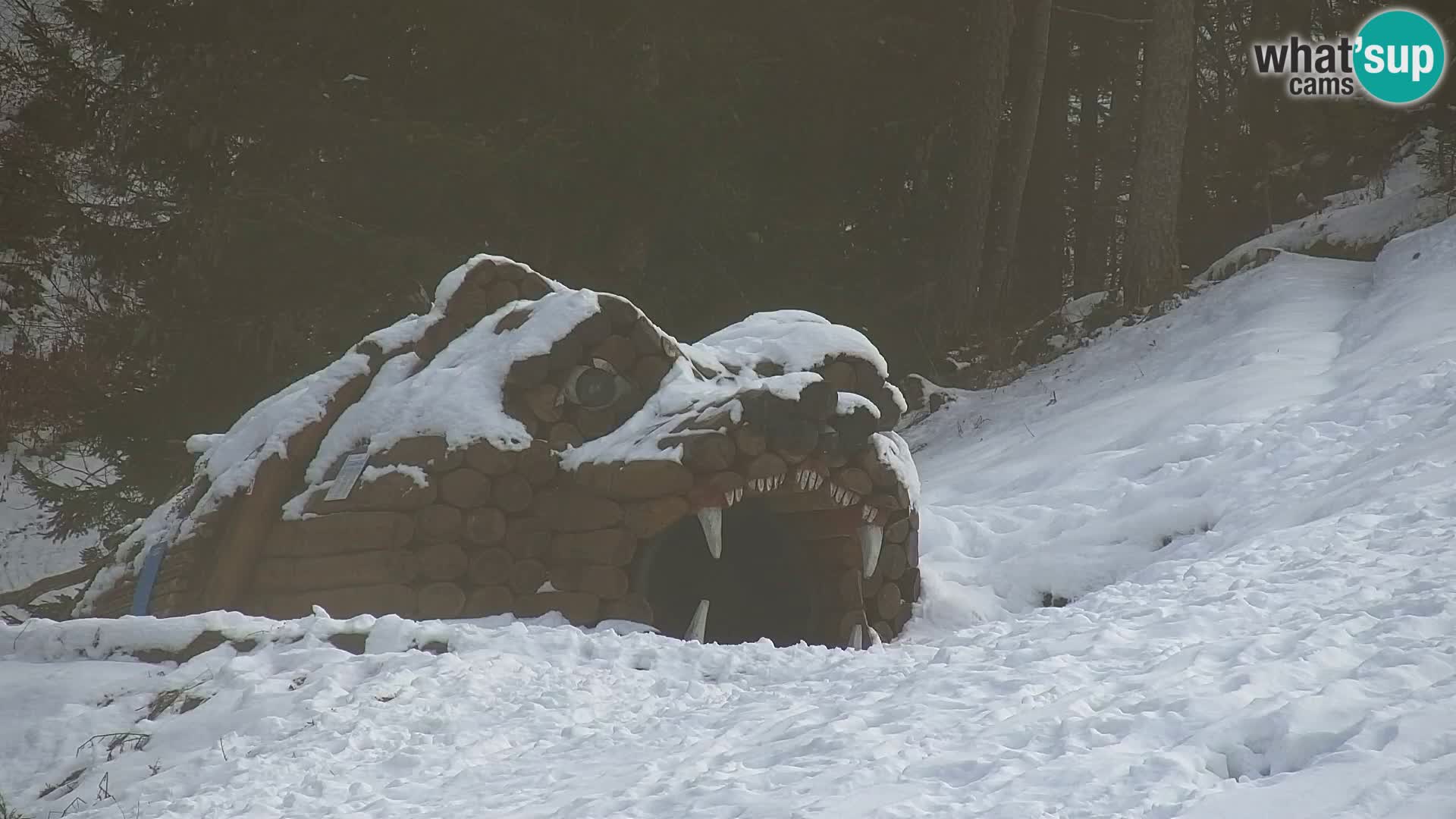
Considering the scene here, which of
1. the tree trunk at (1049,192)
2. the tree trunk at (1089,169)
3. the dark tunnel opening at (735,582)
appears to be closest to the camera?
the dark tunnel opening at (735,582)

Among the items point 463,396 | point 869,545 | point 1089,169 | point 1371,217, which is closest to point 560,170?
point 463,396

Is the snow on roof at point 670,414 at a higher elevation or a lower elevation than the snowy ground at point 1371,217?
lower

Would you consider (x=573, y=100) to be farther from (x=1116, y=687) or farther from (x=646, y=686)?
(x=1116, y=687)

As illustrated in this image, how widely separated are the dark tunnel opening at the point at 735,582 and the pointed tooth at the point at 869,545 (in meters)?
0.61

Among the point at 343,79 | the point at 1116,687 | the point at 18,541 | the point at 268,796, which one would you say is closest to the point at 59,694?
the point at 268,796

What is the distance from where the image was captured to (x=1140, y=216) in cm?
1377

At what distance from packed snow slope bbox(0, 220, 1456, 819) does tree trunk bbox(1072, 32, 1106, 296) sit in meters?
10.5

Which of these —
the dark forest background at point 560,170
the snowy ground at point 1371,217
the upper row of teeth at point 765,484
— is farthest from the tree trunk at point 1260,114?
the upper row of teeth at point 765,484

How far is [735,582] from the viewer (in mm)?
8047

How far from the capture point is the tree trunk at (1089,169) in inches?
729

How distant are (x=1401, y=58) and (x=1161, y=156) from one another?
8.01ft

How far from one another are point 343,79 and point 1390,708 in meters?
11.8

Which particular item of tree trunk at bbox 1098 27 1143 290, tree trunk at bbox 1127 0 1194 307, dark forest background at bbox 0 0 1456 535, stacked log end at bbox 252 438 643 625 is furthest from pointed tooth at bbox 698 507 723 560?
tree trunk at bbox 1098 27 1143 290

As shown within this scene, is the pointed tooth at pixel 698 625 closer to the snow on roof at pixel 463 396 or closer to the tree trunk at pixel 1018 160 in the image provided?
the snow on roof at pixel 463 396
